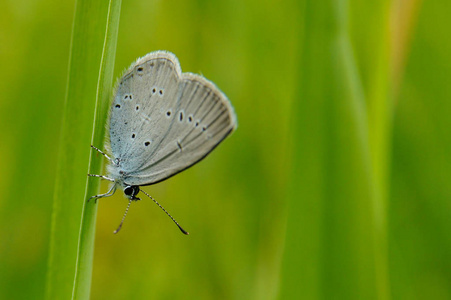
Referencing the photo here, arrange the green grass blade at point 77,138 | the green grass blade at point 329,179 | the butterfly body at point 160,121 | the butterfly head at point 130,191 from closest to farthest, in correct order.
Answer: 1. the green grass blade at point 77,138
2. the green grass blade at point 329,179
3. the butterfly body at point 160,121
4. the butterfly head at point 130,191

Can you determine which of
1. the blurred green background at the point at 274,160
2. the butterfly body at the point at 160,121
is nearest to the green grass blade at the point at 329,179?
the blurred green background at the point at 274,160

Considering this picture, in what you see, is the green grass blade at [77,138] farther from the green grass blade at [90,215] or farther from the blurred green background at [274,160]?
the blurred green background at [274,160]

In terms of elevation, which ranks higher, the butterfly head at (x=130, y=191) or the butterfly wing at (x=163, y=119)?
the butterfly wing at (x=163, y=119)

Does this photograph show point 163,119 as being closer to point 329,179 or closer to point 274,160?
point 329,179

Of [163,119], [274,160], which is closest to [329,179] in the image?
[163,119]

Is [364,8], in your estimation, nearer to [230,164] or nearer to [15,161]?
[230,164]

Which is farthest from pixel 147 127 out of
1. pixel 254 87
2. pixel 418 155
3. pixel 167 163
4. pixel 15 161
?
pixel 418 155
